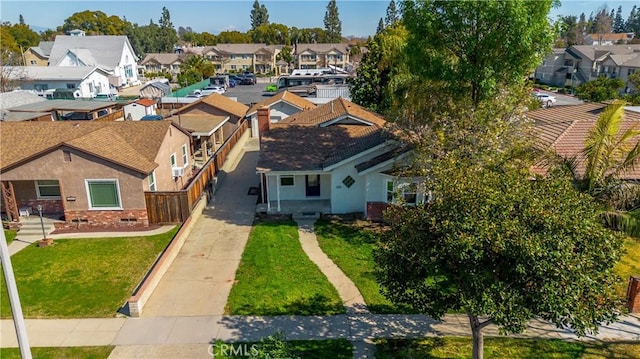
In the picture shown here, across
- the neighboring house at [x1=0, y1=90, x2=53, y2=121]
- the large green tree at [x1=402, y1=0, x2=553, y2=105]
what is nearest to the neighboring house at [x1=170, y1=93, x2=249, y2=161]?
the neighboring house at [x1=0, y1=90, x2=53, y2=121]

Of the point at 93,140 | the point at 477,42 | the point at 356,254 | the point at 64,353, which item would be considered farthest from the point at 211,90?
the point at 64,353

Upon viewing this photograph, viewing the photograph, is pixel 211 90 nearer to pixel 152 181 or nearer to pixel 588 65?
pixel 152 181

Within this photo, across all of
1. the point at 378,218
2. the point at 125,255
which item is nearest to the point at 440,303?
the point at 378,218

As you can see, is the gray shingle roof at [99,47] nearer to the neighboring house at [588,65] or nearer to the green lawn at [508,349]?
the neighboring house at [588,65]

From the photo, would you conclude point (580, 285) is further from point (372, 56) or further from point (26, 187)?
point (372, 56)

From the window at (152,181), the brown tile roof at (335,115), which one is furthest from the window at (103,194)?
A: the brown tile roof at (335,115)

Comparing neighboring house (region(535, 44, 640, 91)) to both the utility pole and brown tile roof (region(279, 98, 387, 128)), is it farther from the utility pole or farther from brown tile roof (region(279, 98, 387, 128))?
the utility pole
